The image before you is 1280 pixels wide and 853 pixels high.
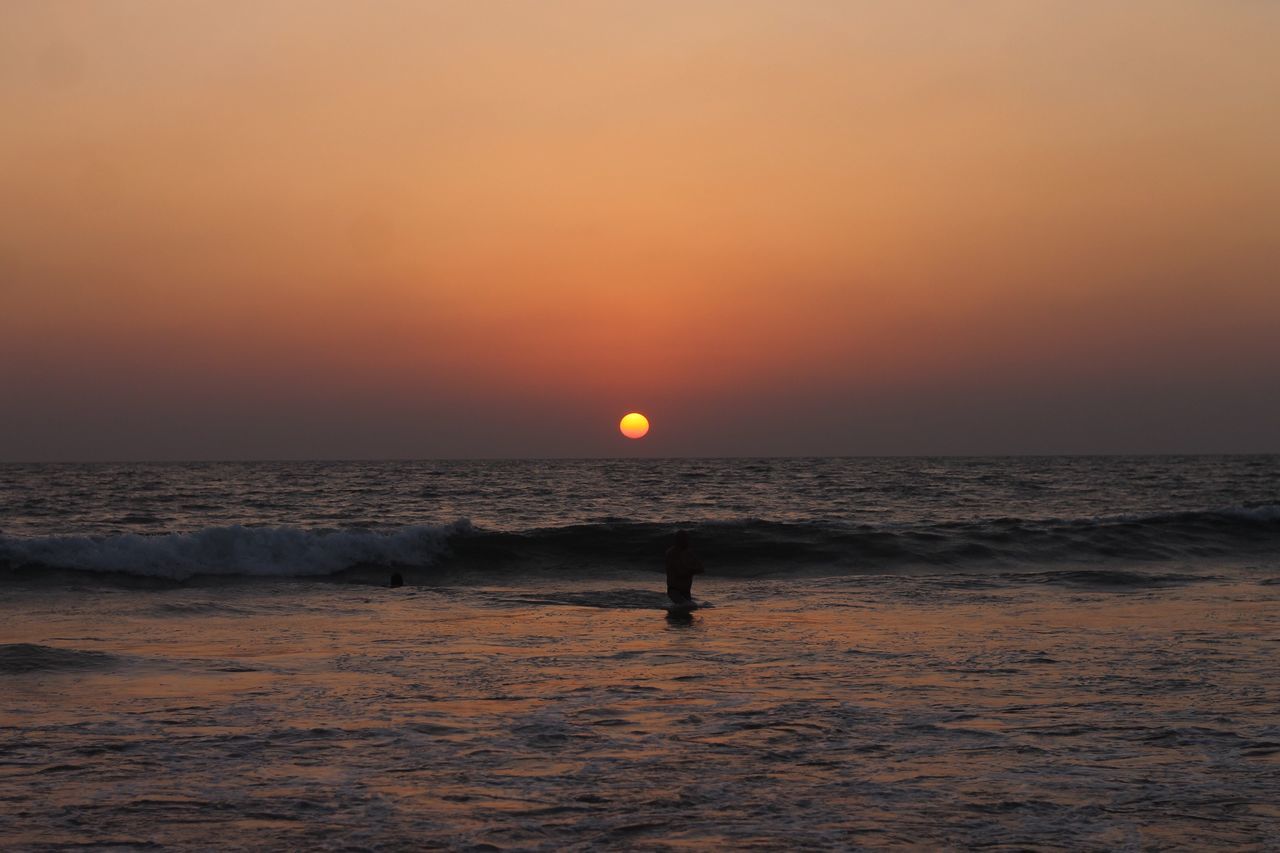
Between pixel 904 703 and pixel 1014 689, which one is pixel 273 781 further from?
pixel 1014 689

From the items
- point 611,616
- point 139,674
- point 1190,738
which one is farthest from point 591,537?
point 1190,738

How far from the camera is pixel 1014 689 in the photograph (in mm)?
11672

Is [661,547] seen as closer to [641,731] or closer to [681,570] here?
[681,570]

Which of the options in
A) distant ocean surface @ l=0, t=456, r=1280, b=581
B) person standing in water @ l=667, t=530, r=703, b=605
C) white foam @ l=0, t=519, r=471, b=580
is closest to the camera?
person standing in water @ l=667, t=530, r=703, b=605

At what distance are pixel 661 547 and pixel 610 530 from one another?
7.65 feet

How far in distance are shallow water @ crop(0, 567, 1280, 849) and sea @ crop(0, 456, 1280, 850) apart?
41 millimetres

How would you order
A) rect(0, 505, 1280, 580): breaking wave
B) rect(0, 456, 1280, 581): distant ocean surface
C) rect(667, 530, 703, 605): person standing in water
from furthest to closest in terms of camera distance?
rect(0, 456, 1280, 581): distant ocean surface
rect(0, 505, 1280, 580): breaking wave
rect(667, 530, 703, 605): person standing in water

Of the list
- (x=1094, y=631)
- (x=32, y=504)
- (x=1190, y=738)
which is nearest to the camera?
(x=1190, y=738)

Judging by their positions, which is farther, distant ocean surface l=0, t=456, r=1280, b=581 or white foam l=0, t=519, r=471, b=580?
distant ocean surface l=0, t=456, r=1280, b=581

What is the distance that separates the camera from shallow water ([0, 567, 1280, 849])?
7297 millimetres

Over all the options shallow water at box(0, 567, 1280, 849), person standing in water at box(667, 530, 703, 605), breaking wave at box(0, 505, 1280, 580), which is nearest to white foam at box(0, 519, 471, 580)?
breaking wave at box(0, 505, 1280, 580)

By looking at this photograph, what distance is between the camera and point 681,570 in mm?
19625

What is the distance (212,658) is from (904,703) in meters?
7.92

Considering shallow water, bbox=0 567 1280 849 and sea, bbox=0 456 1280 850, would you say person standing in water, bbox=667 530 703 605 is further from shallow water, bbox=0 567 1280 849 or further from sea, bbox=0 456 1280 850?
shallow water, bbox=0 567 1280 849
